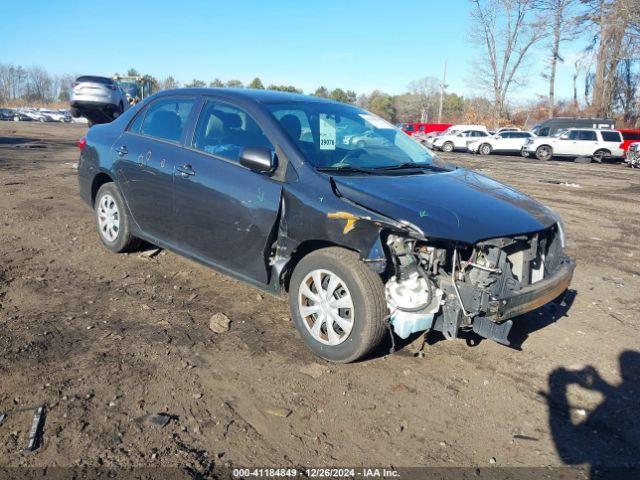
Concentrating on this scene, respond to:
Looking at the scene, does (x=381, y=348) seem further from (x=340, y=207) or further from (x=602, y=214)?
(x=602, y=214)

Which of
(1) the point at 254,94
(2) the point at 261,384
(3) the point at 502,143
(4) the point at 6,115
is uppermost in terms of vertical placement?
(4) the point at 6,115

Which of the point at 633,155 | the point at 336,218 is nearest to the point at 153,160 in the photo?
the point at 336,218

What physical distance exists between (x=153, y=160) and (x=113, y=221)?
1.11 m

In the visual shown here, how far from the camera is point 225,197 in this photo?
4051mm

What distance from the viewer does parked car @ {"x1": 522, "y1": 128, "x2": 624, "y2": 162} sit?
2683 centimetres

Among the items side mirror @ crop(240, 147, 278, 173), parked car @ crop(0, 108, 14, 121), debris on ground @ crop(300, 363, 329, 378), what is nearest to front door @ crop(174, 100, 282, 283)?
side mirror @ crop(240, 147, 278, 173)

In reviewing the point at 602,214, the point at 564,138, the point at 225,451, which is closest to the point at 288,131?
the point at 225,451

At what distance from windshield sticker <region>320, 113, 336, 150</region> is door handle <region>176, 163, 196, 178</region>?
1078mm

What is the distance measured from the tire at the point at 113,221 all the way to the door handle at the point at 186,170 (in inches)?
44.8

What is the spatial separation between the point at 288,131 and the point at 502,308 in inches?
→ 78.3

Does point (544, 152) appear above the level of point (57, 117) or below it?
below

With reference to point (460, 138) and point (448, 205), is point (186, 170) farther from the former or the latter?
point (460, 138)

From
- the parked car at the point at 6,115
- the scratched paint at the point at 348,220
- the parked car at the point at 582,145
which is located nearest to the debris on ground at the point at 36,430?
the scratched paint at the point at 348,220

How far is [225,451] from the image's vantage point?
8.79ft
